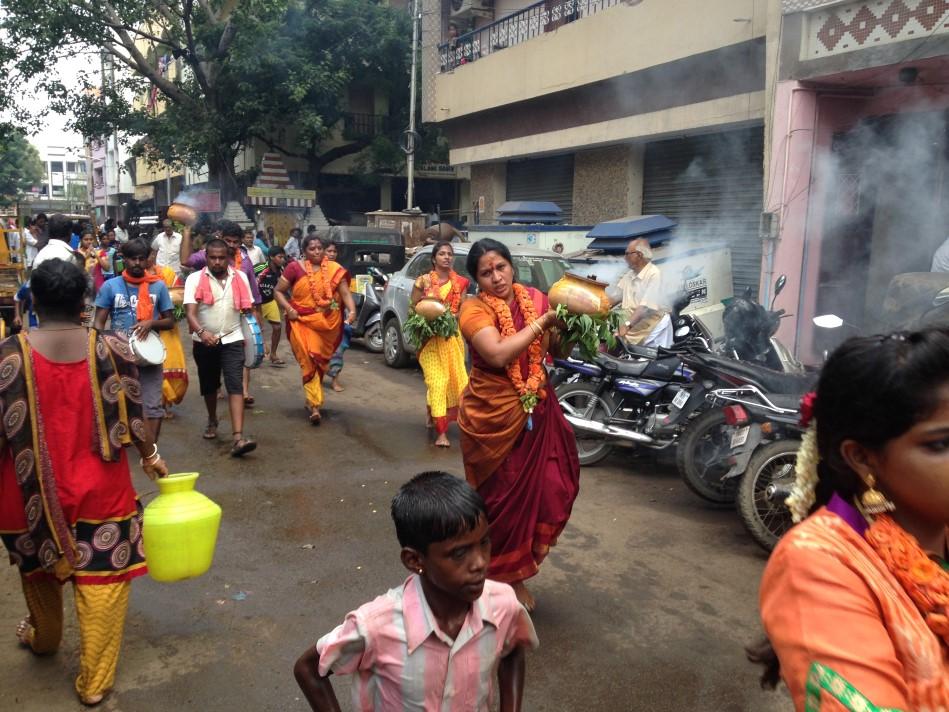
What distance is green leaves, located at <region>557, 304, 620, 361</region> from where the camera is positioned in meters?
3.93

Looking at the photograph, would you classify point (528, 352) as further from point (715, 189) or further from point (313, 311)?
point (715, 189)

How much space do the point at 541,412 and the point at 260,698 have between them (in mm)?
1708

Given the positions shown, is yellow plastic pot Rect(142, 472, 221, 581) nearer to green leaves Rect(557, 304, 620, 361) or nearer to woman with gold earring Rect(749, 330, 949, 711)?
green leaves Rect(557, 304, 620, 361)

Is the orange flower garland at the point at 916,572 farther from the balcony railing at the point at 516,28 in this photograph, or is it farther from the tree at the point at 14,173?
the tree at the point at 14,173

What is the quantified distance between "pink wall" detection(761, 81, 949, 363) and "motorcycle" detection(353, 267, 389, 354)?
5.10m

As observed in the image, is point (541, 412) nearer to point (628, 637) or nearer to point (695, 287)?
point (628, 637)

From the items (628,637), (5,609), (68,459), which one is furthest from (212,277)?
(628,637)

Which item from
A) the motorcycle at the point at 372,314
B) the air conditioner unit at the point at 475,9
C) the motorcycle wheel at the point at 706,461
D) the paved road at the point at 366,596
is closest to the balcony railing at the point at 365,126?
the air conditioner unit at the point at 475,9

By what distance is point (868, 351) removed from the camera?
1359 millimetres

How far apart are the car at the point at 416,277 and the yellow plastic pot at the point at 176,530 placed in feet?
17.8

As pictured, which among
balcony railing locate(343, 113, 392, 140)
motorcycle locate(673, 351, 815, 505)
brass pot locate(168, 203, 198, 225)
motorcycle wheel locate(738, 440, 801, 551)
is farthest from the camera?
balcony railing locate(343, 113, 392, 140)

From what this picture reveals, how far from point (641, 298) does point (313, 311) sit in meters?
3.06

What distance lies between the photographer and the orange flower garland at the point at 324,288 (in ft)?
25.2

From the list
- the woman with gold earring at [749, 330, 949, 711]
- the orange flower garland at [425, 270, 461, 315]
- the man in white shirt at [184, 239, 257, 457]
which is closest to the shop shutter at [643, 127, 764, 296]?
the orange flower garland at [425, 270, 461, 315]
